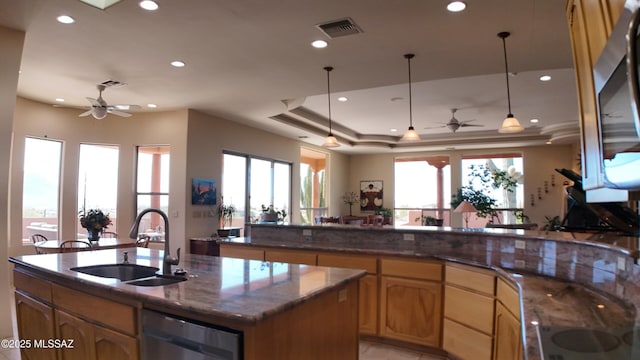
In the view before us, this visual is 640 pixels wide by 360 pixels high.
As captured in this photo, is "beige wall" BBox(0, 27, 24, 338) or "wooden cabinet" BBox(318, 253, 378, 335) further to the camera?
"wooden cabinet" BBox(318, 253, 378, 335)

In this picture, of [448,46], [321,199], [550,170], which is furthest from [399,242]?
[550,170]

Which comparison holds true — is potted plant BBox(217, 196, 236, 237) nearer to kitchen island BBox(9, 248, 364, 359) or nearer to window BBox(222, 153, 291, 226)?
window BBox(222, 153, 291, 226)

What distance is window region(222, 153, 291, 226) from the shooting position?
7.92 m

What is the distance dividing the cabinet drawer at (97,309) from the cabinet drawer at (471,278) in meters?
2.40

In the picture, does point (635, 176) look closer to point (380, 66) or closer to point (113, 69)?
point (380, 66)

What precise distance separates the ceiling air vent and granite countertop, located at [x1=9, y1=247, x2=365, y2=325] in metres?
2.16

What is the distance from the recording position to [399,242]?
402 centimetres

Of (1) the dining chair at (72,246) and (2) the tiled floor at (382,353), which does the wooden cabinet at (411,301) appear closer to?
(2) the tiled floor at (382,353)

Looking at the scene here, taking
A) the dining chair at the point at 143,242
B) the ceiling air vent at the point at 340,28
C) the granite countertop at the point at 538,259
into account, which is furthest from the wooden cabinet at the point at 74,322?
the dining chair at the point at 143,242

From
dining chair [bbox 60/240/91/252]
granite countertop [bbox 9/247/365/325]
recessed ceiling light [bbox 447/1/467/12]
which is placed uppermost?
recessed ceiling light [bbox 447/1/467/12]

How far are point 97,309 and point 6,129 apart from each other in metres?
2.53

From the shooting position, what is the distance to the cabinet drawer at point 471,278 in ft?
9.78

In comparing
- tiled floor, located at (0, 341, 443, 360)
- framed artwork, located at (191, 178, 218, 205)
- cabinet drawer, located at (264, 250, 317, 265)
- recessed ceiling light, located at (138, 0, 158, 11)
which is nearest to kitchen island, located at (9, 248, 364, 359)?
tiled floor, located at (0, 341, 443, 360)

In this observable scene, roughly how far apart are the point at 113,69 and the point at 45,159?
2.87 meters
